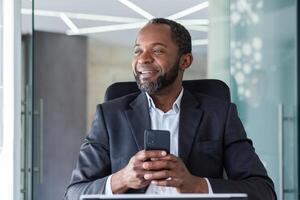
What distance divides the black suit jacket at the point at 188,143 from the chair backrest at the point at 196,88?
0.09m

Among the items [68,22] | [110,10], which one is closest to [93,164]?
[110,10]

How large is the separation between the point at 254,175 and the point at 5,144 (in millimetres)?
2000

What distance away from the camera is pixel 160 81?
5.81ft

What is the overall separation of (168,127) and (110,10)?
2.70 metres

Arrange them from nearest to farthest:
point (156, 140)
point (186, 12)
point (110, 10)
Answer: point (156, 140)
point (186, 12)
point (110, 10)

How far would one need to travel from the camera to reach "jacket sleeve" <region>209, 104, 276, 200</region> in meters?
1.60

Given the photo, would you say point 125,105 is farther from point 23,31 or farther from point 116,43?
point 116,43

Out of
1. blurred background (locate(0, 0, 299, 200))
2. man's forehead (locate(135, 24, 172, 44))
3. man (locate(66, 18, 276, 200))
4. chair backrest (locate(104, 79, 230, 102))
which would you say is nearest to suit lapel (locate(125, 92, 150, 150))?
man (locate(66, 18, 276, 200))

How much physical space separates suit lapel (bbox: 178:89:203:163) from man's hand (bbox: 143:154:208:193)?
282 millimetres

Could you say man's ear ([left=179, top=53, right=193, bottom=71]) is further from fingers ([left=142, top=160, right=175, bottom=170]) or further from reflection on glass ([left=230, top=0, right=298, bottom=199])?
reflection on glass ([left=230, top=0, right=298, bottom=199])

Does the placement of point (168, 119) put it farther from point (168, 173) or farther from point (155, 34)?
point (168, 173)

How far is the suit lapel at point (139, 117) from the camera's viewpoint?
180cm

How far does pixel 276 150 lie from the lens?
343 centimetres

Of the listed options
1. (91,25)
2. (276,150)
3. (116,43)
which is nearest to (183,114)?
(276,150)
